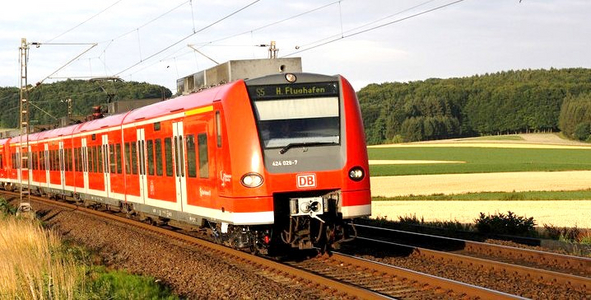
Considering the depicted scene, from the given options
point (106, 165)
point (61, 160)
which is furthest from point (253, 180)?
point (61, 160)

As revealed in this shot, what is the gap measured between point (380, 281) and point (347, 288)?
1.28 metres

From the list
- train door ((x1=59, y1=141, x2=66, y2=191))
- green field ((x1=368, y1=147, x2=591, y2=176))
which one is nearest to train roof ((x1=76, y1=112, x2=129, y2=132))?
train door ((x1=59, y1=141, x2=66, y2=191))

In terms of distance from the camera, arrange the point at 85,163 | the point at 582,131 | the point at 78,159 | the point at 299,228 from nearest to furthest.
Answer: the point at 299,228 < the point at 85,163 < the point at 78,159 < the point at 582,131

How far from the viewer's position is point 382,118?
13050cm

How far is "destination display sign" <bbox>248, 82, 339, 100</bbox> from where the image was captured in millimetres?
13312

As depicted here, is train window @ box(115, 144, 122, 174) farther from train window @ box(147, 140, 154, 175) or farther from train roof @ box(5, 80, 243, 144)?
train window @ box(147, 140, 154, 175)

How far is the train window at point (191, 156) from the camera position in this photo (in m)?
15.4

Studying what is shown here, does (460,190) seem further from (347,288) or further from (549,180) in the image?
(347,288)

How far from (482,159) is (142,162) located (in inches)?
2672

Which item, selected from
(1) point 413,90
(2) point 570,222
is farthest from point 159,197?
(1) point 413,90

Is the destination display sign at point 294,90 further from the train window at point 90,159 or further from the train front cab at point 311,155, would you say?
the train window at point 90,159

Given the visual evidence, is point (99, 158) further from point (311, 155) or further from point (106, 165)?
point (311, 155)

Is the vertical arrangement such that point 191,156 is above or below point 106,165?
above

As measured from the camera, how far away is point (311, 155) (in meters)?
13.0
